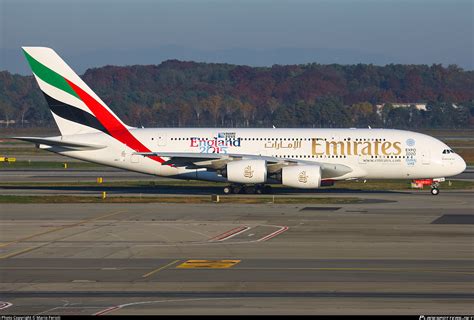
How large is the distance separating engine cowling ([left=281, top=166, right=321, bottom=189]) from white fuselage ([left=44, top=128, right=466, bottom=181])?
2342 mm

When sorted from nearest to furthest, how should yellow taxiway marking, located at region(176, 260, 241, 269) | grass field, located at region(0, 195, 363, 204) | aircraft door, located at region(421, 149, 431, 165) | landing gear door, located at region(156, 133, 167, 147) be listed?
1. yellow taxiway marking, located at region(176, 260, 241, 269)
2. grass field, located at region(0, 195, 363, 204)
3. aircraft door, located at region(421, 149, 431, 165)
4. landing gear door, located at region(156, 133, 167, 147)

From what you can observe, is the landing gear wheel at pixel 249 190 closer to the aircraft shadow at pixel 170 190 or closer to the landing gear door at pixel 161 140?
the aircraft shadow at pixel 170 190

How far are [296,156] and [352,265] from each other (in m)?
26.2

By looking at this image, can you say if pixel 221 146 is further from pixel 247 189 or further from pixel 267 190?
pixel 267 190

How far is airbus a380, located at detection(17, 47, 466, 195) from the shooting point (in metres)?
54.1

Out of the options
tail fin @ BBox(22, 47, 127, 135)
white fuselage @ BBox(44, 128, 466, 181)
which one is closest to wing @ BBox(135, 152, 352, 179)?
white fuselage @ BBox(44, 128, 466, 181)

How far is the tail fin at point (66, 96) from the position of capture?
54656 millimetres

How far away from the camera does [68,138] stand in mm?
54688

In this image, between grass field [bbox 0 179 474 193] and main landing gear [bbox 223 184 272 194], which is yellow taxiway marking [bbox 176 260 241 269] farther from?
grass field [bbox 0 179 474 193]

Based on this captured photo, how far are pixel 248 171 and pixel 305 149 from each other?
4.35 m

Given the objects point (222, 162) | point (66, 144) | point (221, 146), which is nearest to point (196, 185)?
point (221, 146)

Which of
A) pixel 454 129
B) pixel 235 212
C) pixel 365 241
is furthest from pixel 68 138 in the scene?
pixel 454 129

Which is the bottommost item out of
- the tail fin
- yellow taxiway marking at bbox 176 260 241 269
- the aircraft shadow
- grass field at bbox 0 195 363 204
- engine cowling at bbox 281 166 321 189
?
yellow taxiway marking at bbox 176 260 241 269

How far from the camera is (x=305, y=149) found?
54594 millimetres
